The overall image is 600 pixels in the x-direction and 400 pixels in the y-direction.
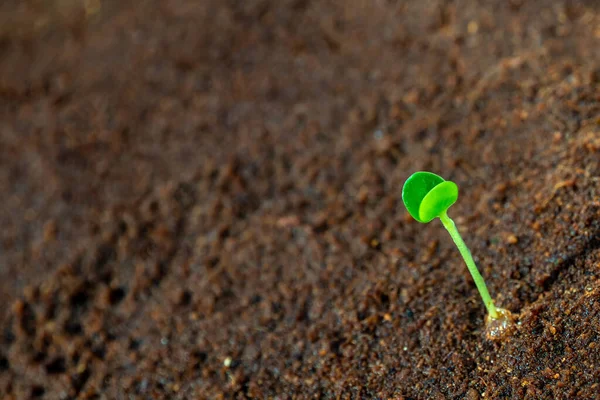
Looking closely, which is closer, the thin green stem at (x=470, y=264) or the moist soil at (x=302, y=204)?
the thin green stem at (x=470, y=264)

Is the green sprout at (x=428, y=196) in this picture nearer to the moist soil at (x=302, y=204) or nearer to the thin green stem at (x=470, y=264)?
the thin green stem at (x=470, y=264)

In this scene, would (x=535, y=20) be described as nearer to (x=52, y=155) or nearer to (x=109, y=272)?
(x=109, y=272)

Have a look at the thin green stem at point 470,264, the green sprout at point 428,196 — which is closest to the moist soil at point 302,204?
the thin green stem at point 470,264

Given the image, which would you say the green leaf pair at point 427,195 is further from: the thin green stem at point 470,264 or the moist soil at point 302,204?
the moist soil at point 302,204

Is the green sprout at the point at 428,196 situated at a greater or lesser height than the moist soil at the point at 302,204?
greater

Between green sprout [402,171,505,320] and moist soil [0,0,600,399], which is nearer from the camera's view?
green sprout [402,171,505,320]

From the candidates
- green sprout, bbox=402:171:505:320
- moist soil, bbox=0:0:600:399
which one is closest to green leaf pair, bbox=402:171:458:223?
green sprout, bbox=402:171:505:320

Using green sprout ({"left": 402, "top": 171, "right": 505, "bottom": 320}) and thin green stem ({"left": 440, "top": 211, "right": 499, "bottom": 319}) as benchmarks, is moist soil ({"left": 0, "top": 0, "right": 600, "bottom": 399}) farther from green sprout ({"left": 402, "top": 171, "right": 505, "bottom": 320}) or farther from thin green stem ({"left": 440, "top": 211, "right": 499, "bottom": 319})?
green sprout ({"left": 402, "top": 171, "right": 505, "bottom": 320})
